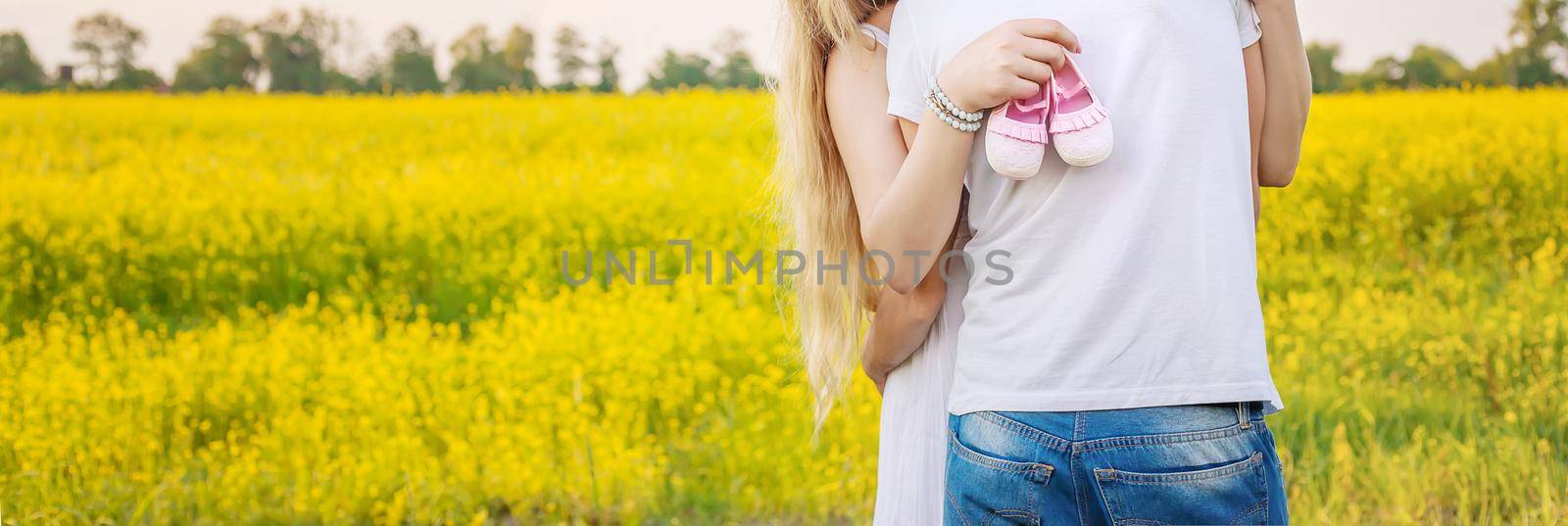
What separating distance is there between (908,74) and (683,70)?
5.55m

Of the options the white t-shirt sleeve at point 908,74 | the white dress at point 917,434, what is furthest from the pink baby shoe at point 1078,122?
the white dress at point 917,434

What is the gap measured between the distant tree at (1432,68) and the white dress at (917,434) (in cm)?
603

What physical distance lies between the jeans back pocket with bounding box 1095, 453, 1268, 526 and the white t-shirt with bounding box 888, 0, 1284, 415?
0.20 ft

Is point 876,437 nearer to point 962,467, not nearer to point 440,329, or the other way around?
point 440,329

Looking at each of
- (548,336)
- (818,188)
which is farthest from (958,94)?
(548,336)

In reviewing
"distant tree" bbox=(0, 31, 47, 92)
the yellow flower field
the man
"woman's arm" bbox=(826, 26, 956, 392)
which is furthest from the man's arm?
"distant tree" bbox=(0, 31, 47, 92)

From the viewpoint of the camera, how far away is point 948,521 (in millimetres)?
1047

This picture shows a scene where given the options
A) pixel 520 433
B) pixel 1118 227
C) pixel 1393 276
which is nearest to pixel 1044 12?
pixel 1118 227

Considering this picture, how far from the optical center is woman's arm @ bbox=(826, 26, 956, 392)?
112 centimetres

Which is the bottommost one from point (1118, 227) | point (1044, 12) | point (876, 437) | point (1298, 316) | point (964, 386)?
point (876, 437)

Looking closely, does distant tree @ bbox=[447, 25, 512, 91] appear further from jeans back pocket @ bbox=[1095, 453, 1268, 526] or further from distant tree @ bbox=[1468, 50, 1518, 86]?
jeans back pocket @ bbox=[1095, 453, 1268, 526]

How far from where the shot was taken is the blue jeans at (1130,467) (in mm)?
912

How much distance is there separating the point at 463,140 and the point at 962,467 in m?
6.65

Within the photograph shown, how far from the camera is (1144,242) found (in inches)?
36.3
